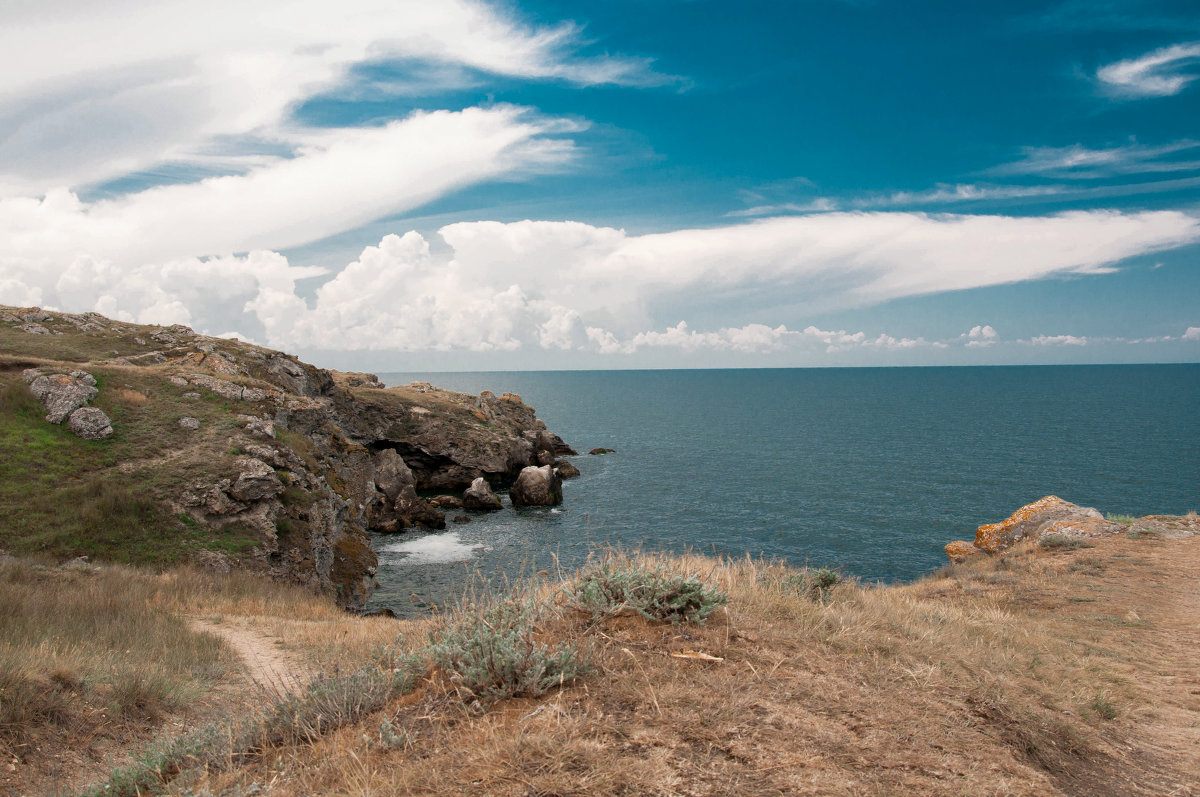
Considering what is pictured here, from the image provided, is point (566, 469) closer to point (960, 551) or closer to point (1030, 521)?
point (960, 551)

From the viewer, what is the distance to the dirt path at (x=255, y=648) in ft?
29.4

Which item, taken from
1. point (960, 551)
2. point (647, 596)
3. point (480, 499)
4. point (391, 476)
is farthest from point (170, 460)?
point (960, 551)

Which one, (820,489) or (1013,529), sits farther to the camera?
(820,489)

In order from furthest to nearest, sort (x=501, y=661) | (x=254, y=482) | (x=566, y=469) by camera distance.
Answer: (x=566, y=469) < (x=254, y=482) < (x=501, y=661)

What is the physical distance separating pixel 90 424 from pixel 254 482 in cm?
674

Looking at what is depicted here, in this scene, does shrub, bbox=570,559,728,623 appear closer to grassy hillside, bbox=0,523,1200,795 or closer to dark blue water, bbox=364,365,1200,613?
grassy hillside, bbox=0,523,1200,795

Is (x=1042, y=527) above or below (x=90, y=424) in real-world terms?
below

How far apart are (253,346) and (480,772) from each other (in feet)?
136

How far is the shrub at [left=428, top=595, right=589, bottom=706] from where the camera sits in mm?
4828

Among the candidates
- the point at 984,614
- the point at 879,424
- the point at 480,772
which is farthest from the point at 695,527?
the point at 879,424

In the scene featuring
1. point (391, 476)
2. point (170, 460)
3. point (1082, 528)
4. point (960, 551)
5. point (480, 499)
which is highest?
point (170, 460)

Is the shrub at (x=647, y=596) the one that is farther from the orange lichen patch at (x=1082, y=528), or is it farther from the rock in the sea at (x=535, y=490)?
the rock in the sea at (x=535, y=490)

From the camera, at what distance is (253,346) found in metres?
38.7

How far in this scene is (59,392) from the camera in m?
21.9
